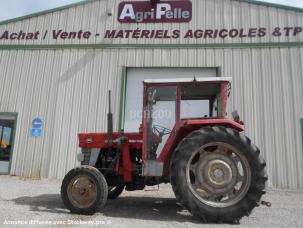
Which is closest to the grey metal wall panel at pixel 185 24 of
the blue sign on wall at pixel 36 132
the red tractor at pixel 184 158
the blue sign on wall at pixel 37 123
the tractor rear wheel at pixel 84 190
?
the blue sign on wall at pixel 37 123

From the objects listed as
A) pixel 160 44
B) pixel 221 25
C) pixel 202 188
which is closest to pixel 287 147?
pixel 221 25

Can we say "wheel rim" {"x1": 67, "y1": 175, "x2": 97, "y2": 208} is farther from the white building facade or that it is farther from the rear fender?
the white building facade

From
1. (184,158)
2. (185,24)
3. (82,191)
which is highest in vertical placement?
(185,24)

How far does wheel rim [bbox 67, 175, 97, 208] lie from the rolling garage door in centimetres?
630

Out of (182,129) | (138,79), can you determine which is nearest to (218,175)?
(182,129)

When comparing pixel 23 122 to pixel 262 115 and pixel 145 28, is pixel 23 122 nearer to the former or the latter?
pixel 145 28

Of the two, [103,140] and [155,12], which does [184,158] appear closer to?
[103,140]

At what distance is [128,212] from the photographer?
21.0 ft

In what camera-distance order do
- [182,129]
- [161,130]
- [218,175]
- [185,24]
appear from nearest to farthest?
[218,175] < [182,129] < [161,130] < [185,24]

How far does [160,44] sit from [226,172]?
8.15 m

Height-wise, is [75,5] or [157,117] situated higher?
[75,5]

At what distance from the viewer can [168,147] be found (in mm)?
5969

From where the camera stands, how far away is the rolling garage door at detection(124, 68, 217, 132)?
493 inches

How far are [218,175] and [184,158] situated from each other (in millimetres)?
696
